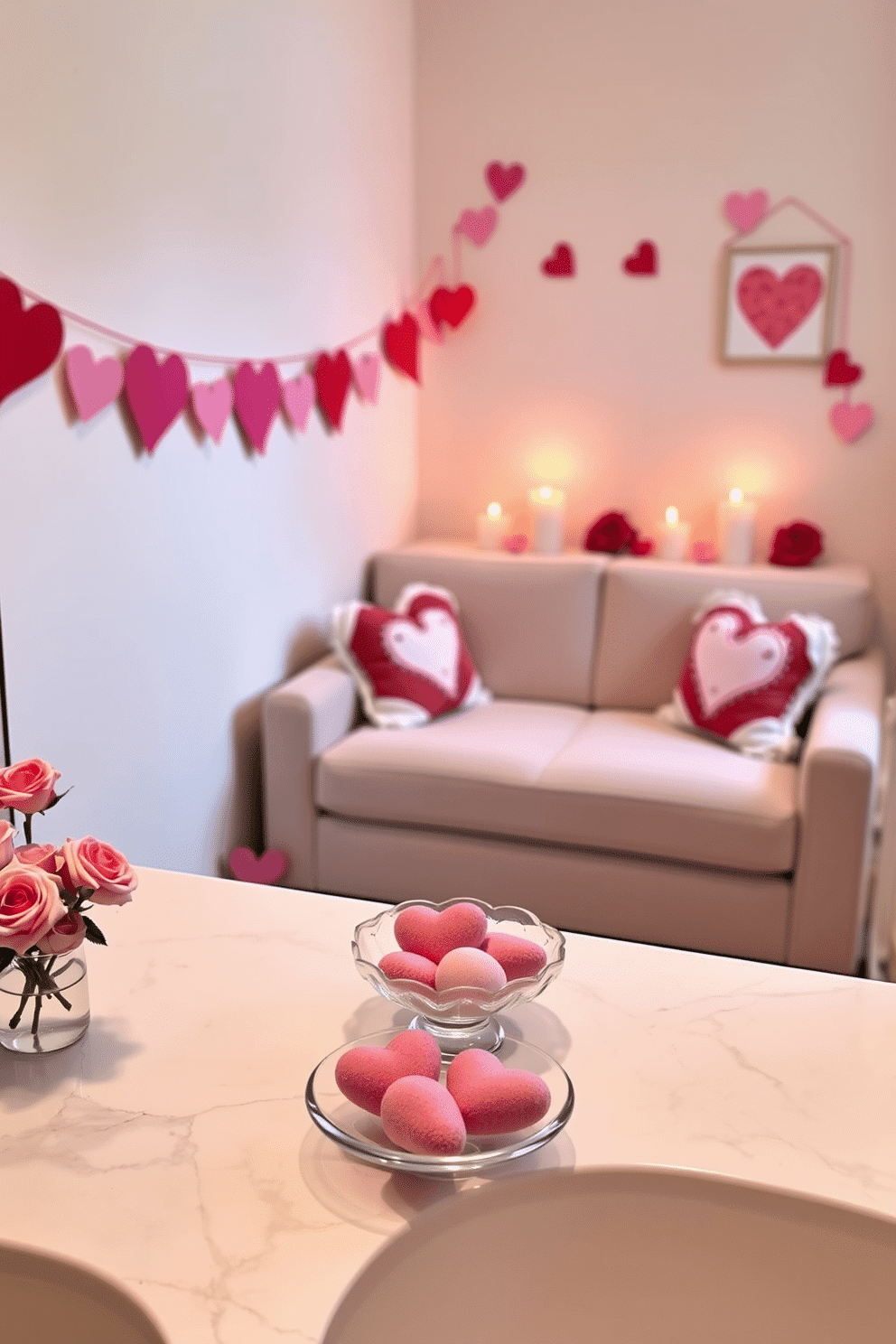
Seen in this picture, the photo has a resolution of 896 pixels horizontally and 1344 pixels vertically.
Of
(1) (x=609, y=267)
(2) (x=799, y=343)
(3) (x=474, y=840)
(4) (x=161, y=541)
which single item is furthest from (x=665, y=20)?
(3) (x=474, y=840)

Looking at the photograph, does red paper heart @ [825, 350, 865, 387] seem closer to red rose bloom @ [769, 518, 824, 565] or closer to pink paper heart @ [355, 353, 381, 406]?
red rose bloom @ [769, 518, 824, 565]

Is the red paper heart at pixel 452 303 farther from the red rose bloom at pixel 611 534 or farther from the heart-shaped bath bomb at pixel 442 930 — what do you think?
the heart-shaped bath bomb at pixel 442 930

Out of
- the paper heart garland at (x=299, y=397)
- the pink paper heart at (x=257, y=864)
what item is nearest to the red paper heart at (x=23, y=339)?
the paper heart garland at (x=299, y=397)

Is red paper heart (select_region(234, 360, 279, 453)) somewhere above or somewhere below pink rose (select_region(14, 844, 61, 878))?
above

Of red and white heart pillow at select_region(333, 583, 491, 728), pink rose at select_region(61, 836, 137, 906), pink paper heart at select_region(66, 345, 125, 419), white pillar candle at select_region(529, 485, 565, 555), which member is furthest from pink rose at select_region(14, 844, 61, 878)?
white pillar candle at select_region(529, 485, 565, 555)

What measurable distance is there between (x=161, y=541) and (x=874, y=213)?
2242 millimetres

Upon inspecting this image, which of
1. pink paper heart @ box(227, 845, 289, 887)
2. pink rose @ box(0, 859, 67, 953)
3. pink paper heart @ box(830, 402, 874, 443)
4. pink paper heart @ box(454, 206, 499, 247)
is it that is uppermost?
pink paper heart @ box(454, 206, 499, 247)

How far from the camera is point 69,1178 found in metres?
0.93

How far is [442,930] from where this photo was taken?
1104 millimetres

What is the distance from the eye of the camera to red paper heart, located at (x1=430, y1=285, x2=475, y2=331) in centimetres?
380

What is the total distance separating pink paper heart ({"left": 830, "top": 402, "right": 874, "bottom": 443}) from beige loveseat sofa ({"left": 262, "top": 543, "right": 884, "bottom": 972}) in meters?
0.43

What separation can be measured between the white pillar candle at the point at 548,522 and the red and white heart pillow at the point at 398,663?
1.79 feet

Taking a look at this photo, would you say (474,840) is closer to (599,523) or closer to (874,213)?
(599,523)

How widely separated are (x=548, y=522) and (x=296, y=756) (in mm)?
1184
